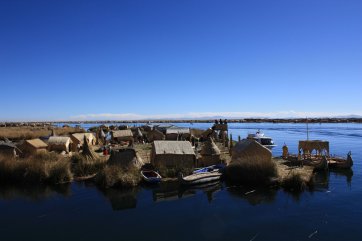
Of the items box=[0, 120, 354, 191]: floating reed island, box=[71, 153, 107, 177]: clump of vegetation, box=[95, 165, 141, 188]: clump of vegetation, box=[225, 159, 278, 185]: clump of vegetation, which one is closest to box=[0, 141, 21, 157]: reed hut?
box=[0, 120, 354, 191]: floating reed island

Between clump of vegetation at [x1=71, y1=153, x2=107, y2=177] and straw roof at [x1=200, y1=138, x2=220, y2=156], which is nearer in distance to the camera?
clump of vegetation at [x1=71, y1=153, x2=107, y2=177]

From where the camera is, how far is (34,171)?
81.8 feet

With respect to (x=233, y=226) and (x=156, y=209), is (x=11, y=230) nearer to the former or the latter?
(x=156, y=209)

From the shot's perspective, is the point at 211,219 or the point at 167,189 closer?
the point at 211,219

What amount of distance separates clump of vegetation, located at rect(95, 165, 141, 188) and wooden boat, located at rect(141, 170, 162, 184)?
643mm

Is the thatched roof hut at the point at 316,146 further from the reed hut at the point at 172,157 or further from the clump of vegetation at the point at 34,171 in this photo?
the clump of vegetation at the point at 34,171

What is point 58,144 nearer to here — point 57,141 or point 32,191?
point 57,141

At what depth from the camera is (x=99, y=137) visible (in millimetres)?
53562

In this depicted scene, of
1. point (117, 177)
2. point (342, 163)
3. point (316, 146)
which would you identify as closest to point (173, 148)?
point (117, 177)

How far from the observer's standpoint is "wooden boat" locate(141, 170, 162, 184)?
24078 mm

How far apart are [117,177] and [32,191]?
5.84m

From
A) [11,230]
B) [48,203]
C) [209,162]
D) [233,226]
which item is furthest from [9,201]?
[209,162]

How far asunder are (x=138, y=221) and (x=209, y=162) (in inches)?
527

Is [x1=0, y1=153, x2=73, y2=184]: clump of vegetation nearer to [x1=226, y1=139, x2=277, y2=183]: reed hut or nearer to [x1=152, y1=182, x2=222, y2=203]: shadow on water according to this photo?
[x1=152, y1=182, x2=222, y2=203]: shadow on water
